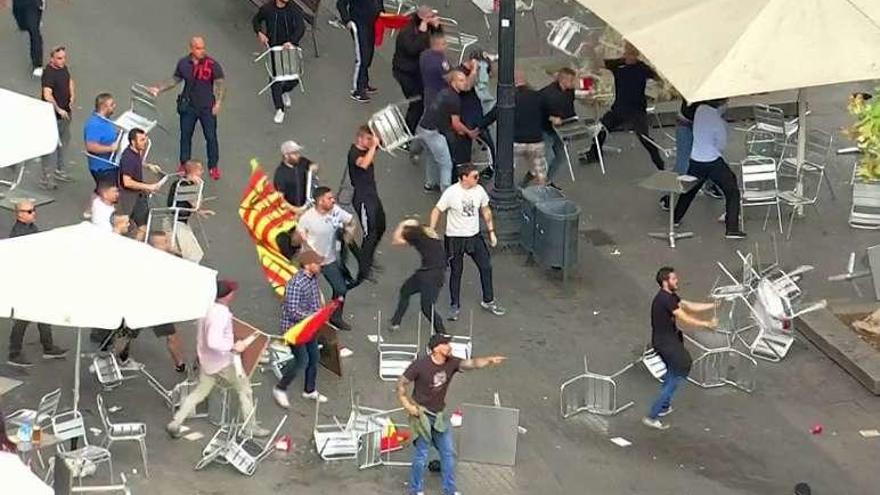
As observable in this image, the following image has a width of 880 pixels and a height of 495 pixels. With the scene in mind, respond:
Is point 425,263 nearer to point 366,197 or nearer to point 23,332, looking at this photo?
point 366,197

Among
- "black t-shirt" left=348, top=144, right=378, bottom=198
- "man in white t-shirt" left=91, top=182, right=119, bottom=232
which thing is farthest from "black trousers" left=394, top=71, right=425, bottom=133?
"man in white t-shirt" left=91, top=182, right=119, bottom=232

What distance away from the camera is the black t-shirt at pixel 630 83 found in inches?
813

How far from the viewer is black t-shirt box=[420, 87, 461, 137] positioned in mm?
19438

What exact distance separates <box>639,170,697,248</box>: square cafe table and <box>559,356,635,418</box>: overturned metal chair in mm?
3695

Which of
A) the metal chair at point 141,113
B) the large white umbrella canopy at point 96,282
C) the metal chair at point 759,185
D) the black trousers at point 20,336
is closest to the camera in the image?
the large white umbrella canopy at point 96,282

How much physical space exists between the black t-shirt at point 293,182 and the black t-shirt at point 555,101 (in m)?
3.30

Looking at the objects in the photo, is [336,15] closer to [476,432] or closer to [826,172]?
[826,172]

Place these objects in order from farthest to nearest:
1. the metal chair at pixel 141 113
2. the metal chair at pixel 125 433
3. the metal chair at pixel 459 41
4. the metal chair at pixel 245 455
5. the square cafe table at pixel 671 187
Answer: the metal chair at pixel 459 41 → the metal chair at pixel 141 113 → the square cafe table at pixel 671 187 → the metal chair at pixel 245 455 → the metal chair at pixel 125 433

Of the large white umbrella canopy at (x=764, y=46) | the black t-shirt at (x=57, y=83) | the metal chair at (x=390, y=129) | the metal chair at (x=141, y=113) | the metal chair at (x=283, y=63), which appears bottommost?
the metal chair at (x=390, y=129)

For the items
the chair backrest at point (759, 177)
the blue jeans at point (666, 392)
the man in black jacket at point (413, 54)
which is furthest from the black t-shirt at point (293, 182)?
the chair backrest at point (759, 177)

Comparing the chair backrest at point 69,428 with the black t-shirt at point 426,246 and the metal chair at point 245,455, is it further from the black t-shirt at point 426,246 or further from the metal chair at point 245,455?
the black t-shirt at point 426,246

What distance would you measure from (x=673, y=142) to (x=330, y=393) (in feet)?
24.9

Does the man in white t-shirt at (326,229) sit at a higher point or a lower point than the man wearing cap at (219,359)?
higher

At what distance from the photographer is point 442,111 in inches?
765
